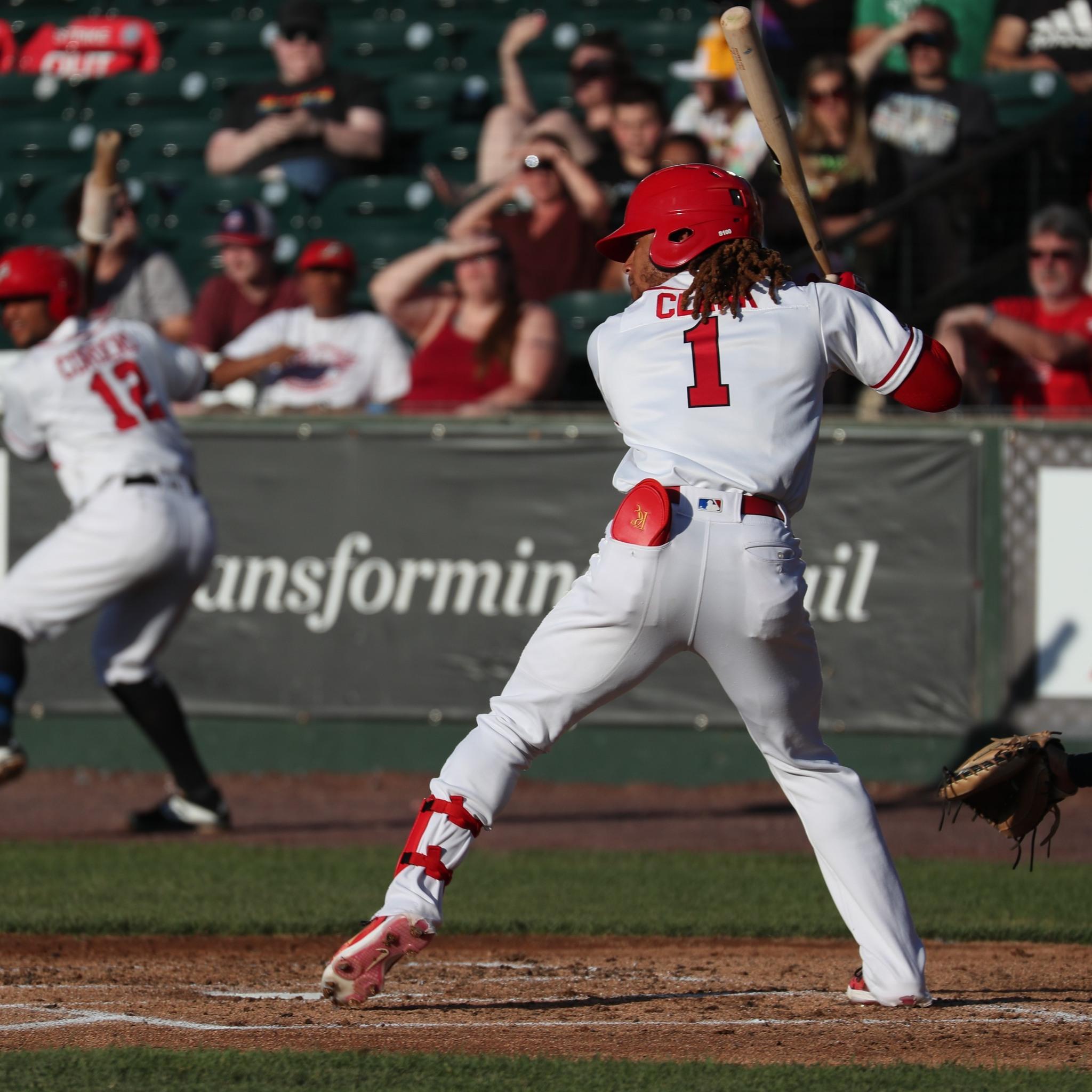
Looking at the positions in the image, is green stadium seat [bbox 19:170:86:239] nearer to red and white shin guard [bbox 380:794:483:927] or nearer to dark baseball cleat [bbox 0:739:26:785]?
dark baseball cleat [bbox 0:739:26:785]

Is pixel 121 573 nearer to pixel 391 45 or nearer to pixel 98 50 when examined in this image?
pixel 391 45

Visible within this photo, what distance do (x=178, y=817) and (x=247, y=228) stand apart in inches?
165

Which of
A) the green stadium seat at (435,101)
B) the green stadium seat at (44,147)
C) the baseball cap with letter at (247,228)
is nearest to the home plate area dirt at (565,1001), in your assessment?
the baseball cap with letter at (247,228)

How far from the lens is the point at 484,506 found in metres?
9.29

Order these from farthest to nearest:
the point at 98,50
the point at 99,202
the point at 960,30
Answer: the point at 98,50 < the point at 960,30 < the point at 99,202

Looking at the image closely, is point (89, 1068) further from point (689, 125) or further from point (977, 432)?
point (689, 125)

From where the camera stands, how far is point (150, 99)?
14281 millimetres

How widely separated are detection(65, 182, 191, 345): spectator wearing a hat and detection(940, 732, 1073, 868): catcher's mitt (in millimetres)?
7668

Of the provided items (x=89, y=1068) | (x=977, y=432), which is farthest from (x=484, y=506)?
(x=89, y=1068)

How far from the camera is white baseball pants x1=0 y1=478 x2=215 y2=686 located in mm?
7402

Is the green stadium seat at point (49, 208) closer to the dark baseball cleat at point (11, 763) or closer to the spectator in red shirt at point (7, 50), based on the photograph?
the spectator in red shirt at point (7, 50)

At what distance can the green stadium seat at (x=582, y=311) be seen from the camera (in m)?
10.3

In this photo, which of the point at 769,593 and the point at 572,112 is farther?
the point at 572,112

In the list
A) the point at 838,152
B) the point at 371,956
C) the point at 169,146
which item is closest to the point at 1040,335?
the point at 838,152
